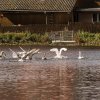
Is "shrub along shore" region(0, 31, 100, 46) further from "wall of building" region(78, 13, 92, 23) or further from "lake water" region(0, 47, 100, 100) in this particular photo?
"lake water" region(0, 47, 100, 100)

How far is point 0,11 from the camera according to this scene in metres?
72.5

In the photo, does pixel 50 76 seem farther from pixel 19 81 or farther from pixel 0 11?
pixel 0 11

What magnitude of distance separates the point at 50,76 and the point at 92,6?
159 ft

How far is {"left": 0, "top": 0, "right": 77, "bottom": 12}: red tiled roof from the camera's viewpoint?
71.4m

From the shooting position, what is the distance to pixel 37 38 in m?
61.2

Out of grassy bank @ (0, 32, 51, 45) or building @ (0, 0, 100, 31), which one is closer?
grassy bank @ (0, 32, 51, 45)

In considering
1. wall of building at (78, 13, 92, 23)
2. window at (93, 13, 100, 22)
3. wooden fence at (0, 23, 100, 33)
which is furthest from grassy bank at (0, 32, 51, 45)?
window at (93, 13, 100, 22)

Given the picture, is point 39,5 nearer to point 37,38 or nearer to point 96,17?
point 96,17

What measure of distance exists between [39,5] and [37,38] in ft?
37.9

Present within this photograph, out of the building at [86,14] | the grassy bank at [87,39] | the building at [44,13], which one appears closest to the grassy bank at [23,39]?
the grassy bank at [87,39]

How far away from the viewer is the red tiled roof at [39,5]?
71.4 m

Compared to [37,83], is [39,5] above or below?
above

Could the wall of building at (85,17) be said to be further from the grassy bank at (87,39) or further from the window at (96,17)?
the grassy bank at (87,39)

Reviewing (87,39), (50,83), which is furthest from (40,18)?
(50,83)
